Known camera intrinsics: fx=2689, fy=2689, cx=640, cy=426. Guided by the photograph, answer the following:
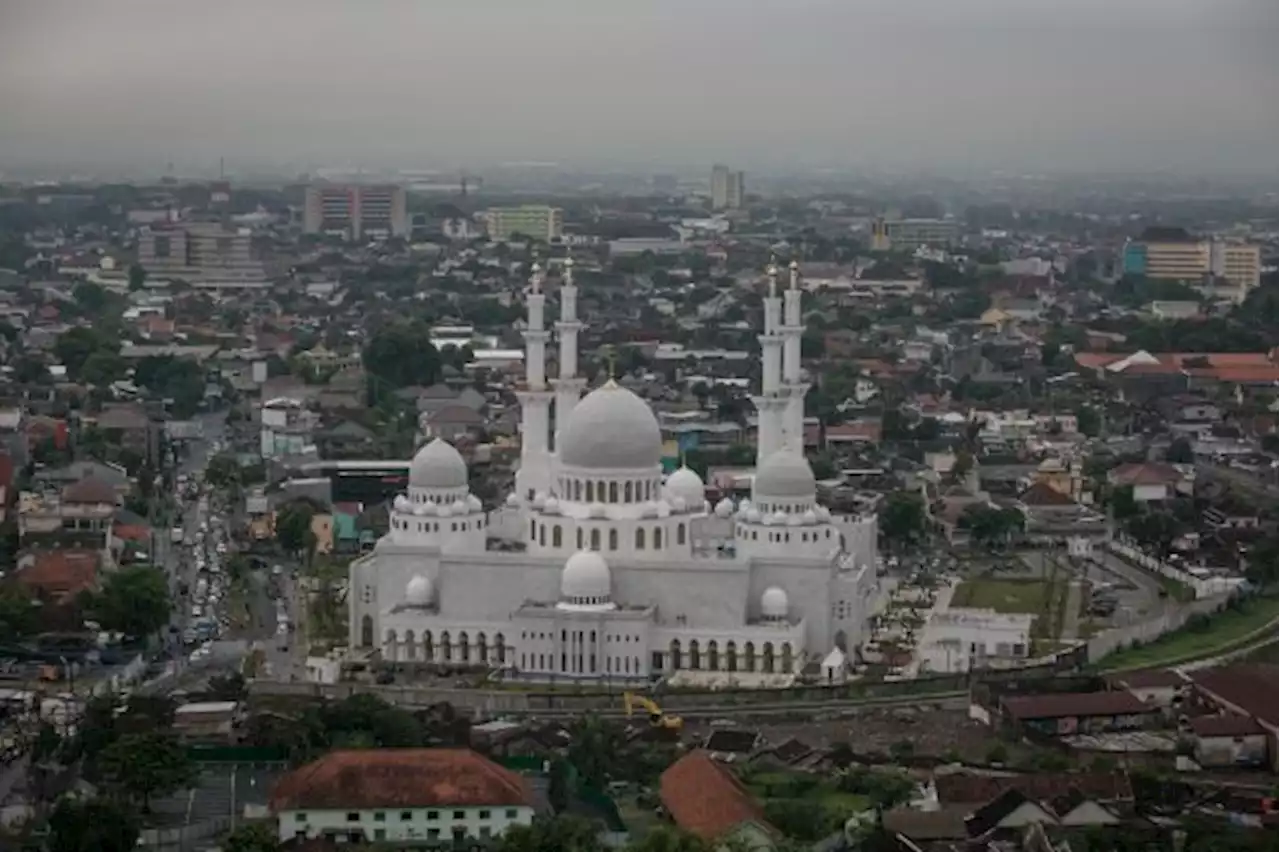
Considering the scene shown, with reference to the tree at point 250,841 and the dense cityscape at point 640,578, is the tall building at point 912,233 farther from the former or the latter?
the tree at point 250,841

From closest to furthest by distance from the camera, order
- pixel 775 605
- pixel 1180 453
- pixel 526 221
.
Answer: pixel 775 605 < pixel 1180 453 < pixel 526 221

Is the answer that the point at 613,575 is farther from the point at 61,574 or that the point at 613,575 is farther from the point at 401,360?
the point at 401,360

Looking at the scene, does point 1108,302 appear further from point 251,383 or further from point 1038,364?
point 251,383

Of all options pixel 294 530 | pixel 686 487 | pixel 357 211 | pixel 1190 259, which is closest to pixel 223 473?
pixel 294 530

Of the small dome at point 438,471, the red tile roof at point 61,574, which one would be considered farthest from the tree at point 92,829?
the red tile roof at point 61,574

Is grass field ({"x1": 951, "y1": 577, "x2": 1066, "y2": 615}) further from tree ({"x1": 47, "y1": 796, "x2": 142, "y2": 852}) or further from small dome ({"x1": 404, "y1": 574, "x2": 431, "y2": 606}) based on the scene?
tree ({"x1": 47, "y1": 796, "x2": 142, "y2": 852})

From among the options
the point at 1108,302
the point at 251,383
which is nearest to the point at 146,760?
the point at 251,383
